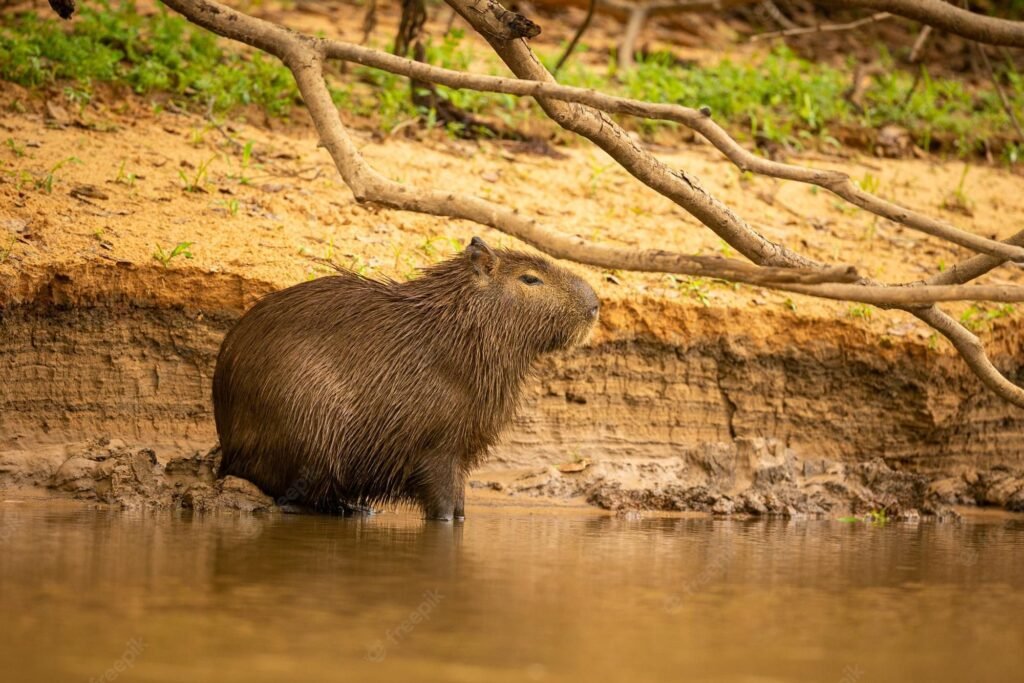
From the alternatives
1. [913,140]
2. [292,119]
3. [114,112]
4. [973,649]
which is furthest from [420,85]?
[973,649]

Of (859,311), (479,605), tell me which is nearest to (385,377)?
(479,605)

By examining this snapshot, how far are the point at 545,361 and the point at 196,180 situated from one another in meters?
2.25

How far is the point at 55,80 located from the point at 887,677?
6.66 m

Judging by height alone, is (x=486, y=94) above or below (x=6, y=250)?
above

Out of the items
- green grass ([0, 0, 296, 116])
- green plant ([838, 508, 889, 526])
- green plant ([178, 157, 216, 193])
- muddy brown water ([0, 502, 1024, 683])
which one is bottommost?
muddy brown water ([0, 502, 1024, 683])

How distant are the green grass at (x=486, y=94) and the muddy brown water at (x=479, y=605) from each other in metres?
3.80

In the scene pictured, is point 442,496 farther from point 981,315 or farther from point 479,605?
point 981,315

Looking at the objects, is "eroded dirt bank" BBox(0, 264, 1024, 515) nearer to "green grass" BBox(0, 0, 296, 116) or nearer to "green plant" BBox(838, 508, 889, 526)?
"green plant" BBox(838, 508, 889, 526)

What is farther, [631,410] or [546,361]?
[631,410]

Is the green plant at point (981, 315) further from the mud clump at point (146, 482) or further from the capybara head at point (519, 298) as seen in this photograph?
the mud clump at point (146, 482)

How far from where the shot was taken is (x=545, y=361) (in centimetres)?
681

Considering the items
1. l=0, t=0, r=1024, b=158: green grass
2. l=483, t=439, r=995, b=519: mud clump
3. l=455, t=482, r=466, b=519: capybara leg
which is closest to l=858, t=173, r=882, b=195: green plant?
l=0, t=0, r=1024, b=158: green grass

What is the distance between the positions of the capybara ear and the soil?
4.08 ft

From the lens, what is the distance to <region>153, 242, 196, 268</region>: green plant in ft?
20.2
